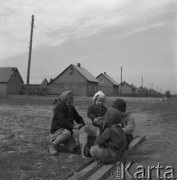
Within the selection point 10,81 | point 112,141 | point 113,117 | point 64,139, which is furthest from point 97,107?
point 10,81

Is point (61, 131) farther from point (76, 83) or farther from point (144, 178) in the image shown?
point (76, 83)

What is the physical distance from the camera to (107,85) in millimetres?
94625

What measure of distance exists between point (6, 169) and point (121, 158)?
1.91m

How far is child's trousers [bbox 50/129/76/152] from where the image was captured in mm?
6383

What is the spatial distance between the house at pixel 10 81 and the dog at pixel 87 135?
6728 centimetres

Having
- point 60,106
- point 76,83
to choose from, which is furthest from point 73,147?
point 76,83

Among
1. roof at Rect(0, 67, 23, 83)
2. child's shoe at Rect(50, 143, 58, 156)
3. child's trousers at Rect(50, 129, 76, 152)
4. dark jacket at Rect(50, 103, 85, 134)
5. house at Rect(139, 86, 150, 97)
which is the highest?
roof at Rect(0, 67, 23, 83)

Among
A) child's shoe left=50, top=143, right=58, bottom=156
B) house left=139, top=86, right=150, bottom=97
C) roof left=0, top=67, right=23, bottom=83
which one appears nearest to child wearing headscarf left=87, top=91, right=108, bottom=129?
child's shoe left=50, top=143, right=58, bottom=156

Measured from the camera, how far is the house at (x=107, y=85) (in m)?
93.6

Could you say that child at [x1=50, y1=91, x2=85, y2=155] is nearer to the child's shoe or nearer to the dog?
the child's shoe

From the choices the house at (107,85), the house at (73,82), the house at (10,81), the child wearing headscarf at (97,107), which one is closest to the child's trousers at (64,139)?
the child wearing headscarf at (97,107)

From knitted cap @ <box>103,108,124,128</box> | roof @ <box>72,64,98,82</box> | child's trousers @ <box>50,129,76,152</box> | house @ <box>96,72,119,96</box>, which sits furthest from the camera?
house @ <box>96,72,119,96</box>

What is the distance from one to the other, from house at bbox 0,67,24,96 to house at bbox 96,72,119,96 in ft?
80.6

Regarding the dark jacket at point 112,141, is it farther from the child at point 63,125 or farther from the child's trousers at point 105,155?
the child at point 63,125
